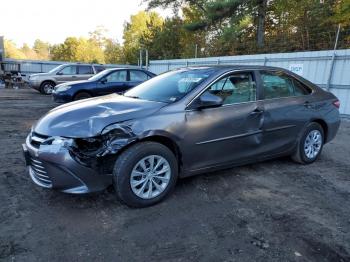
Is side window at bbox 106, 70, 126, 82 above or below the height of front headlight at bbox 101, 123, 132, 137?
above

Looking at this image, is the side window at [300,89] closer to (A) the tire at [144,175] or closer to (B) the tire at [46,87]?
(A) the tire at [144,175]

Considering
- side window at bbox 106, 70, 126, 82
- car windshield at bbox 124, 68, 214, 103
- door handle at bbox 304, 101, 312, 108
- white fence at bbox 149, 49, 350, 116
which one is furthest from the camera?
side window at bbox 106, 70, 126, 82

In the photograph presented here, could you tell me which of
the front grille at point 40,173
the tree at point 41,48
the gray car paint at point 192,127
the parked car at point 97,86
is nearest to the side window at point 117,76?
the parked car at point 97,86

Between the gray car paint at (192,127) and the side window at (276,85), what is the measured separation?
3.7 inches

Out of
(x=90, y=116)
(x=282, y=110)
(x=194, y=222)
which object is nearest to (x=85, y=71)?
(x=282, y=110)

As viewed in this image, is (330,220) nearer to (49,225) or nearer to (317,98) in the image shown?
(317,98)

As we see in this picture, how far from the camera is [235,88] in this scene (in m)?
4.25

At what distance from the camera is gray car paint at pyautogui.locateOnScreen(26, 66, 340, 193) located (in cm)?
323

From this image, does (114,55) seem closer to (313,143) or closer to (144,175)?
(313,143)

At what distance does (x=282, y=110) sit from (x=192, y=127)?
1.63 metres

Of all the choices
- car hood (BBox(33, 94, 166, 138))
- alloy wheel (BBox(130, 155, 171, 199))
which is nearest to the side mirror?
car hood (BBox(33, 94, 166, 138))

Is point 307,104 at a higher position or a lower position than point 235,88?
lower

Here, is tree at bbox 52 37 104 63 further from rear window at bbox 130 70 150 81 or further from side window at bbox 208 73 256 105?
side window at bbox 208 73 256 105

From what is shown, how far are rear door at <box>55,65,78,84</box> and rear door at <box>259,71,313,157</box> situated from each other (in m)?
13.0
